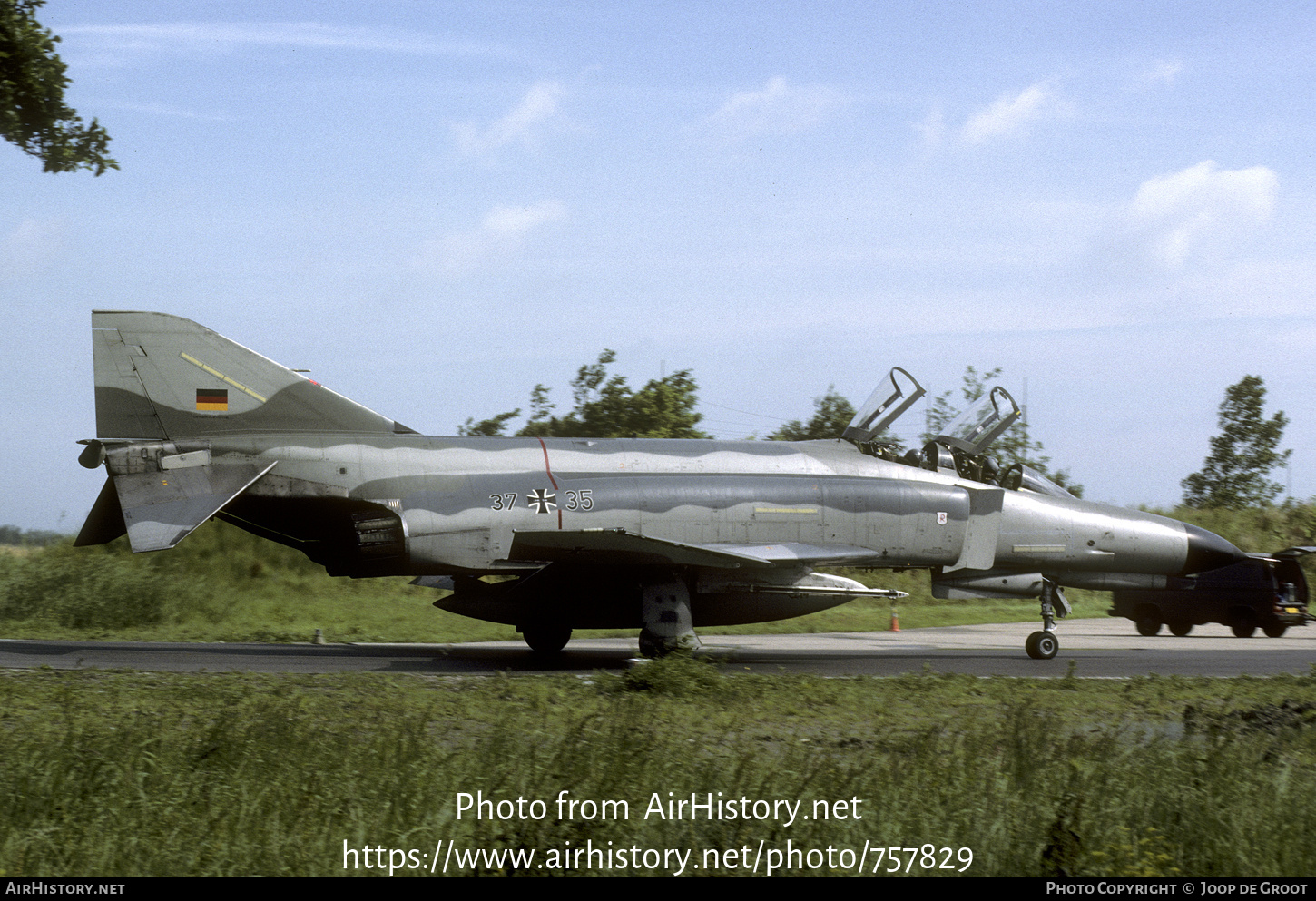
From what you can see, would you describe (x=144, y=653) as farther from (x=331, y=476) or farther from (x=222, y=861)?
(x=222, y=861)

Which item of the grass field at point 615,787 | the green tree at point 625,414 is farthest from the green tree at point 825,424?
the grass field at point 615,787

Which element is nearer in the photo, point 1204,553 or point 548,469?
point 548,469

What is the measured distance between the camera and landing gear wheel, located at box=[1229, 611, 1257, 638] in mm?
20047

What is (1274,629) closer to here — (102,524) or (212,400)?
(212,400)

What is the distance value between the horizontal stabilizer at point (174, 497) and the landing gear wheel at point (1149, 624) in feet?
57.3

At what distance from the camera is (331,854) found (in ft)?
16.4

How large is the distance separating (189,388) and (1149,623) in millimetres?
18726

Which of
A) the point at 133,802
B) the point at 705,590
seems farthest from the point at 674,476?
the point at 133,802

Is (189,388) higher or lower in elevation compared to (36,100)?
lower

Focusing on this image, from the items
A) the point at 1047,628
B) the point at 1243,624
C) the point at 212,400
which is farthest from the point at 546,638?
the point at 1243,624

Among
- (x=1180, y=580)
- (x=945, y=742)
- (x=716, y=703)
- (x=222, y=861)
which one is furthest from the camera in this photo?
(x=1180, y=580)

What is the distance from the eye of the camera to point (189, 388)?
13555 millimetres

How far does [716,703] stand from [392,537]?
528 centimetres

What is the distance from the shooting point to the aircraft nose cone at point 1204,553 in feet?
53.5
